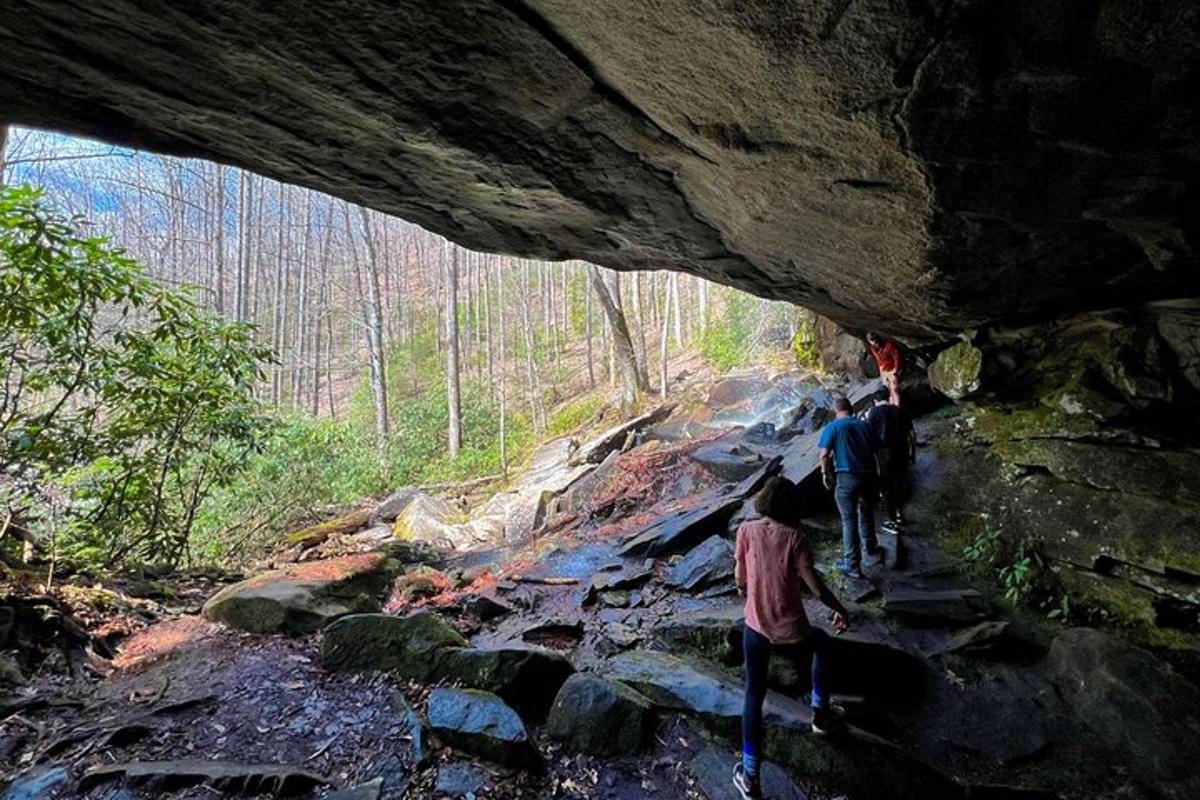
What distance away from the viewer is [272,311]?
32281 millimetres

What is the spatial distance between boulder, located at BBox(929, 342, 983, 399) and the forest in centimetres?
775

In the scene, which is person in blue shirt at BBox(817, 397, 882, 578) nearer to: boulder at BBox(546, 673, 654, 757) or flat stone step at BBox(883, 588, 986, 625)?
flat stone step at BBox(883, 588, 986, 625)

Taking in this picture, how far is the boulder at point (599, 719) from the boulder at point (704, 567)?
2631 millimetres

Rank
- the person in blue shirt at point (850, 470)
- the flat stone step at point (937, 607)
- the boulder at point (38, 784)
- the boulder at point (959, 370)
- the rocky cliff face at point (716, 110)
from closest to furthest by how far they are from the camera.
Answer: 1. the rocky cliff face at point (716, 110)
2. the boulder at point (38, 784)
3. the flat stone step at point (937, 607)
4. the person in blue shirt at point (850, 470)
5. the boulder at point (959, 370)

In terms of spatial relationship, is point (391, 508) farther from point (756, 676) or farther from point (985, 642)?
point (985, 642)

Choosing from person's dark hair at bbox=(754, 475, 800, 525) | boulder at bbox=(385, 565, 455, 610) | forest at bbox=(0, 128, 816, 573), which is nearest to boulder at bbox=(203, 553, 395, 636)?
boulder at bbox=(385, 565, 455, 610)

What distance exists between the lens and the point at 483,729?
3.86 meters

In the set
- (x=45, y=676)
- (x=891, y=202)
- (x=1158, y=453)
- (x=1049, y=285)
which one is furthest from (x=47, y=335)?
(x=1158, y=453)

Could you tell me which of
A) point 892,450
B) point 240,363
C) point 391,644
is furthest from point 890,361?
point 240,363

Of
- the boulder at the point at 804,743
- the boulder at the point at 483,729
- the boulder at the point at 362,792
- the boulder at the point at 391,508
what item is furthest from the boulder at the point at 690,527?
the boulder at the point at 391,508

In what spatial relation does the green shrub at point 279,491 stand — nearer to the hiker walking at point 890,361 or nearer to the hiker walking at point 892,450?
the hiker walking at point 892,450

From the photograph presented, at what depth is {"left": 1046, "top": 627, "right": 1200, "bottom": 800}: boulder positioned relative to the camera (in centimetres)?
402

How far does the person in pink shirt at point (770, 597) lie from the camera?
12.4 feet

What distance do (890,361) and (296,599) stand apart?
856 centimetres
